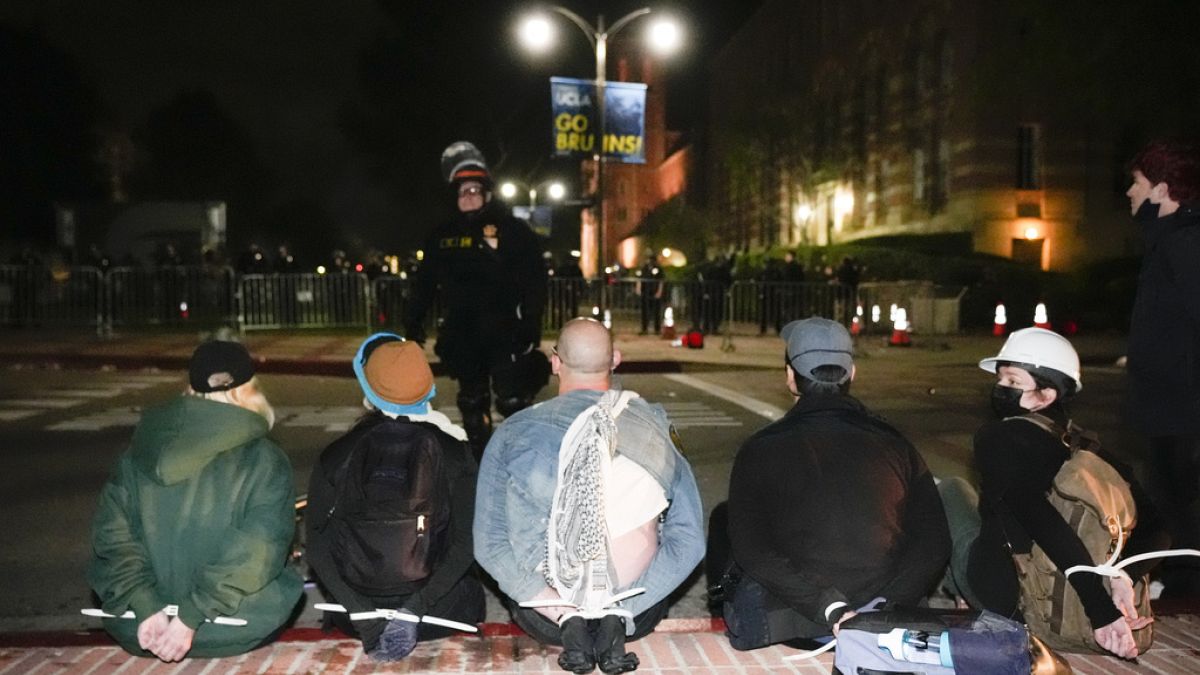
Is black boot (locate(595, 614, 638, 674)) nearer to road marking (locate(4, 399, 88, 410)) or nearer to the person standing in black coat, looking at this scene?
→ the person standing in black coat

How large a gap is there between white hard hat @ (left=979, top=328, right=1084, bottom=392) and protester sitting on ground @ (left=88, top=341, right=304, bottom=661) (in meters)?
2.70

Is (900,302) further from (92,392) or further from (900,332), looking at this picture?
(92,392)

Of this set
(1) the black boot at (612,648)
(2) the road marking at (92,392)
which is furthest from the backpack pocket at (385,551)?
(2) the road marking at (92,392)

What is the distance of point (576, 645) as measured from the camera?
3.49 metres

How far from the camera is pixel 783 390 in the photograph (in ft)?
43.1

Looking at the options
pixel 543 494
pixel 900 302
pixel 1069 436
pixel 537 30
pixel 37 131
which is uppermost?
pixel 37 131

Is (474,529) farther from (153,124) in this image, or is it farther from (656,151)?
(153,124)

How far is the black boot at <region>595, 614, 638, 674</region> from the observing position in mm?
3496

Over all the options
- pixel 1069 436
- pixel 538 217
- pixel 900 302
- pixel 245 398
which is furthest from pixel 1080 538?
pixel 538 217

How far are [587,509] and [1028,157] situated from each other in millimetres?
31707

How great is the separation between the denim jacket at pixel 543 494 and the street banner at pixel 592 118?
17635 millimetres

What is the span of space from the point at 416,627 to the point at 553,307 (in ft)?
53.8

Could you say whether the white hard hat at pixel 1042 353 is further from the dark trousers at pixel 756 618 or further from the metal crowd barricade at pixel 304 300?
the metal crowd barricade at pixel 304 300

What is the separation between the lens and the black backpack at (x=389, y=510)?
3.58 m
